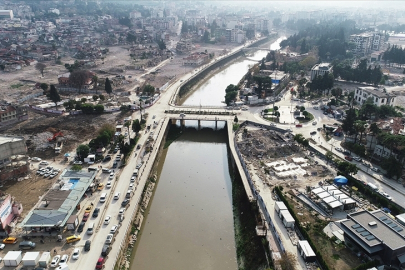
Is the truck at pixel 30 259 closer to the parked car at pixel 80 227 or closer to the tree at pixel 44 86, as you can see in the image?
the parked car at pixel 80 227

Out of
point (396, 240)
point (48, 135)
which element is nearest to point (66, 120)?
point (48, 135)

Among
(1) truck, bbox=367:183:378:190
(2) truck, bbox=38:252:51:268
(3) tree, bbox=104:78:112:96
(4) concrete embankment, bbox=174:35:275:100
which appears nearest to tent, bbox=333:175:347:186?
(1) truck, bbox=367:183:378:190

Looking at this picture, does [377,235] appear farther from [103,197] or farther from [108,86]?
[108,86]

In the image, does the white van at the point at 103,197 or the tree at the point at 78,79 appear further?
the tree at the point at 78,79

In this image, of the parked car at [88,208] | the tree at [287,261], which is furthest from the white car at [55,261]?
the tree at [287,261]

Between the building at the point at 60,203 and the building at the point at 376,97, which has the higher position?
the building at the point at 376,97

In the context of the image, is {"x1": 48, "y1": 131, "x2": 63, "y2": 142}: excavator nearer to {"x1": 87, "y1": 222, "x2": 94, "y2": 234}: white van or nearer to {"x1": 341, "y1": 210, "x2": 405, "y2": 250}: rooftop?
{"x1": 87, "y1": 222, "x2": 94, "y2": 234}: white van
